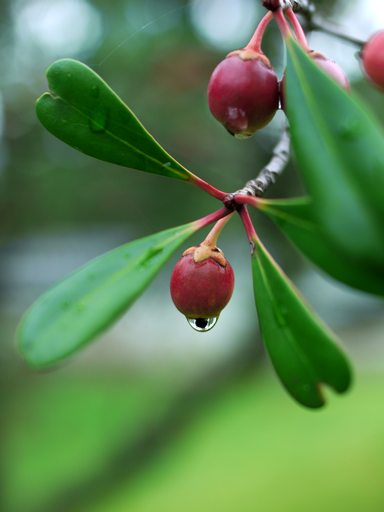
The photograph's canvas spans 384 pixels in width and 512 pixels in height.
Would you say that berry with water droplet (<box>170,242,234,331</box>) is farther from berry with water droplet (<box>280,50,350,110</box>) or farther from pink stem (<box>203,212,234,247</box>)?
berry with water droplet (<box>280,50,350,110</box>)

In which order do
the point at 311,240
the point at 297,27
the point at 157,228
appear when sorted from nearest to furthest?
the point at 311,240
the point at 297,27
the point at 157,228

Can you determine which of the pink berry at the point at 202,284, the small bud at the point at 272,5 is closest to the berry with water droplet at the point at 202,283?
the pink berry at the point at 202,284

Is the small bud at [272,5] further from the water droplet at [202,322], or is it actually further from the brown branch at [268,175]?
the water droplet at [202,322]

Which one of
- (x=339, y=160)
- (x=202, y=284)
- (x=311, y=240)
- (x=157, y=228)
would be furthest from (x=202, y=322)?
(x=157, y=228)

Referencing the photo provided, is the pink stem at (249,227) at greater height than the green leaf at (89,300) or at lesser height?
greater

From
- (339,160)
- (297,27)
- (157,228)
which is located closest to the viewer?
(339,160)

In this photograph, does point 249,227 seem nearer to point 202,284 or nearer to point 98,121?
point 202,284

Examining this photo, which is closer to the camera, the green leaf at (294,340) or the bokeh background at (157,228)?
the green leaf at (294,340)

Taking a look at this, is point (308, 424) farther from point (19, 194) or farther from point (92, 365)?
point (19, 194)
